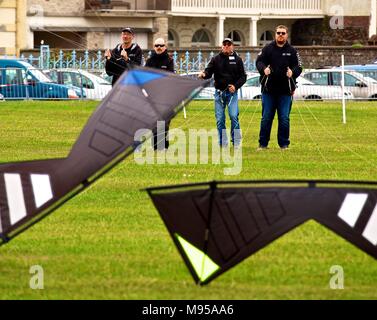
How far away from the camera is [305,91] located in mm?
43969

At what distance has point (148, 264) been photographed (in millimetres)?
12617

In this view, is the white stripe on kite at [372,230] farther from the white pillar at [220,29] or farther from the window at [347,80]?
the white pillar at [220,29]

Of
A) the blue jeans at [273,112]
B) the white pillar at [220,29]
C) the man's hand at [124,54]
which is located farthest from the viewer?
the white pillar at [220,29]

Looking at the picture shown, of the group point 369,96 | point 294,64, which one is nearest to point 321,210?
point 294,64

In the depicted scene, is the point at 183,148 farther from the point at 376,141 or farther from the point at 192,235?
the point at 192,235

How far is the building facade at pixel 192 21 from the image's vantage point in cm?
6438

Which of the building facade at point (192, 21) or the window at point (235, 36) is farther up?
the building facade at point (192, 21)

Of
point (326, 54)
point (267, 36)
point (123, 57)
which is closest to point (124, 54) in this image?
point (123, 57)

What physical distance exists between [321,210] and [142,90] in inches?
78.3

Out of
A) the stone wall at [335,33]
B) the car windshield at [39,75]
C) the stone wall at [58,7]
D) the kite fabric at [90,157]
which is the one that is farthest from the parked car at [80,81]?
the kite fabric at [90,157]

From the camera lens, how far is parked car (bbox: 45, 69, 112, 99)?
43344 millimetres

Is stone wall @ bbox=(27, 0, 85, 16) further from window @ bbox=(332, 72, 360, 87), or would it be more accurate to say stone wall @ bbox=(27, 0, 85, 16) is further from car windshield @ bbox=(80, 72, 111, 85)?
window @ bbox=(332, 72, 360, 87)

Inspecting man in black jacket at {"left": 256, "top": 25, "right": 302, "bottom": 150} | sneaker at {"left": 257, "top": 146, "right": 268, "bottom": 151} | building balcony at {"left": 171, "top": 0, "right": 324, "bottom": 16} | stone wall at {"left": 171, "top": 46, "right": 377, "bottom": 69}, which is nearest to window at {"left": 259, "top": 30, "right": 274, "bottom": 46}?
building balcony at {"left": 171, "top": 0, "right": 324, "bottom": 16}

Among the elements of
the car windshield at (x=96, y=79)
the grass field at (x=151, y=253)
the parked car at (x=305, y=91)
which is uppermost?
the grass field at (x=151, y=253)
